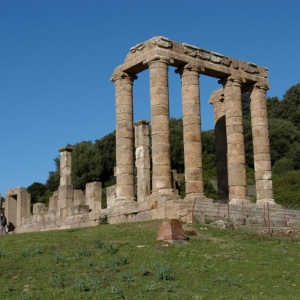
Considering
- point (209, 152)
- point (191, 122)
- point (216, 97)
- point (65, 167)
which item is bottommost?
point (65, 167)

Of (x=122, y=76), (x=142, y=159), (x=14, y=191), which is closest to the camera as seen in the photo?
(x=122, y=76)

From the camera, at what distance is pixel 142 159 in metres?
36.1

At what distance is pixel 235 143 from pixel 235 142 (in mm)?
51

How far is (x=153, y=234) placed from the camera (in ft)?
73.2

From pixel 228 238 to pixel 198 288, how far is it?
7676mm

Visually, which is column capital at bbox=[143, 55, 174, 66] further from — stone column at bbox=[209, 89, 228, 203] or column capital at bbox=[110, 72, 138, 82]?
stone column at bbox=[209, 89, 228, 203]

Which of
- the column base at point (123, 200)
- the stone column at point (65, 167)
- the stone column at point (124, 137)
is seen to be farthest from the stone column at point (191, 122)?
the stone column at point (65, 167)

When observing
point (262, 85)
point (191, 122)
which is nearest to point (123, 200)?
A: point (191, 122)

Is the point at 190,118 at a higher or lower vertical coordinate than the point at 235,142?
higher

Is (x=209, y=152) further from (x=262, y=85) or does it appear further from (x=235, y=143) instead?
(x=235, y=143)

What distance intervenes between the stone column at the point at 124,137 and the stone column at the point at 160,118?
2.32m

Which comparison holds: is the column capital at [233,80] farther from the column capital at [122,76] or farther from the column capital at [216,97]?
the column capital at [122,76]

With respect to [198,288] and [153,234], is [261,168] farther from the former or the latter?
[198,288]

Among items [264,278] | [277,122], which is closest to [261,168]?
[264,278]
